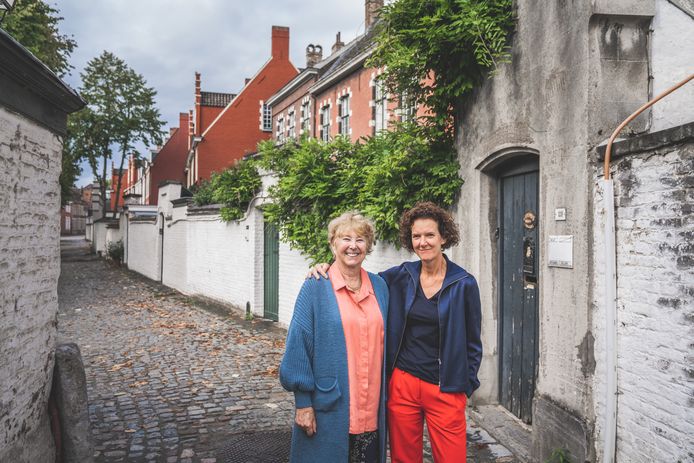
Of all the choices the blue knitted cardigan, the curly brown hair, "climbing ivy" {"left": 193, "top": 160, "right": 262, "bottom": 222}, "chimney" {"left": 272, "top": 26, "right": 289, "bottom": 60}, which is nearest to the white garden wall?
"climbing ivy" {"left": 193, "top": 160, "right": 262, "bottom": 222}

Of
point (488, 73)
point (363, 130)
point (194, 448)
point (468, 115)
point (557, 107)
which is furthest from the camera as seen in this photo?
point (363, 130)

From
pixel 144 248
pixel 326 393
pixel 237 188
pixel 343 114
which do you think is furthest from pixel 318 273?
pixel 144 248

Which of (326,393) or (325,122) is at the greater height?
(325,122)

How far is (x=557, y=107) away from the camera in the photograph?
4.36 m

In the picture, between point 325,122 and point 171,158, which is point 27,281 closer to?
point 325,122

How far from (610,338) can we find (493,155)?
2.24 m

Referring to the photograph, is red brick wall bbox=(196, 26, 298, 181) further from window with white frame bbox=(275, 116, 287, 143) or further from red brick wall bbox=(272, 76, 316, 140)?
window with white frame bbox=(275, 116, 287, 143)

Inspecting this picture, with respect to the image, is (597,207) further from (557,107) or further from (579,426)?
(579,426)

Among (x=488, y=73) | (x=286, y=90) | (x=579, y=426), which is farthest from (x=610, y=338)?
(x=286, y=90)

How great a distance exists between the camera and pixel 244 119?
3170 centimetres

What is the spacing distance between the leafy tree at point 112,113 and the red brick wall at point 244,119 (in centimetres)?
968

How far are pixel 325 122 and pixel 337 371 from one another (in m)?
18.9

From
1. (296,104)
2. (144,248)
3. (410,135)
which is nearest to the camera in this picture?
(410,135)

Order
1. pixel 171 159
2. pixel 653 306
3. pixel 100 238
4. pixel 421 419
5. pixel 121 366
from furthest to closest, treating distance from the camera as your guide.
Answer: pixel 171 159 < pixel 100 238 < pixel 121 366 < pixel 653 306 < pixel 421 419
